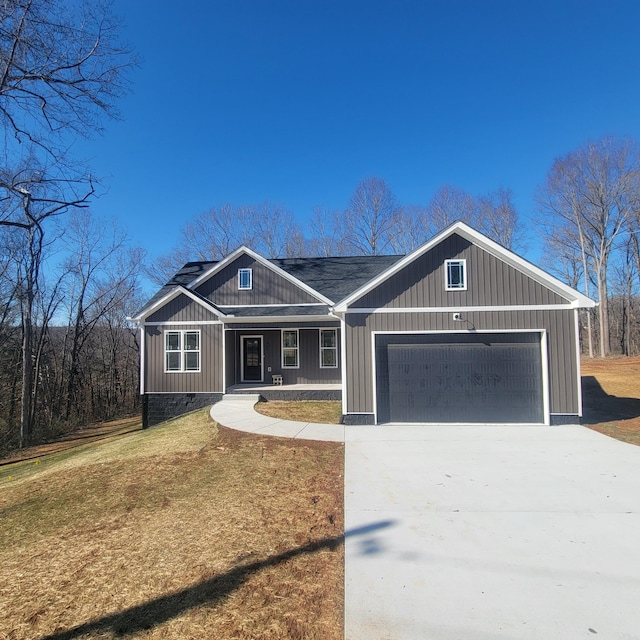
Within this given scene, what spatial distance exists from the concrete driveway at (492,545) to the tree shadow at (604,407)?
396 cm

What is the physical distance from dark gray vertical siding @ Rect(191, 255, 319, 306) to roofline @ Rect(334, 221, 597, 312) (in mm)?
4860

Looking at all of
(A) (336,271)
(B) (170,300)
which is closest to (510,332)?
(A) (336,271)

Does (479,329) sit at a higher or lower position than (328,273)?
lower

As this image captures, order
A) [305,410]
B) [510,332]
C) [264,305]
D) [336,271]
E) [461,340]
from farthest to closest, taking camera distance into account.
A: [336,271] < [264,305] < [305,410] < [461,340] < [510,332]

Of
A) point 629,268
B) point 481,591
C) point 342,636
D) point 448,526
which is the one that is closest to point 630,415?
point 448,526

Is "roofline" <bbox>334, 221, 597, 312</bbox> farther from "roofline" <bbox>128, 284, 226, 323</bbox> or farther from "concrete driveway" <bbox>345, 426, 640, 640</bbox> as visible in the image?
"roofline" <bbox>128, 284, 226, 323</bbox>

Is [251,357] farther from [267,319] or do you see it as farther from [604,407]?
[604,407]

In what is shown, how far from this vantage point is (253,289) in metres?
14.5

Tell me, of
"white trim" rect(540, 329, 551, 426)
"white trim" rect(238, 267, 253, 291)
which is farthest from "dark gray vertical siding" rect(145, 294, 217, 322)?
"white trim" rect(540, 329, 551, 426)

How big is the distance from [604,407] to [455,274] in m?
7.04

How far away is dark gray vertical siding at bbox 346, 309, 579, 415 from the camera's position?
905 centimetres

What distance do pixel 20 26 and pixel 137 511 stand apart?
9.72 meters

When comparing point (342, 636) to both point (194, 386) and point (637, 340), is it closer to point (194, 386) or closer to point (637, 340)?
point (194, 386)

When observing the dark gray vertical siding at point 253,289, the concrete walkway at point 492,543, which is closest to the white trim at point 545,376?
the concrete walkway at point 492,543
